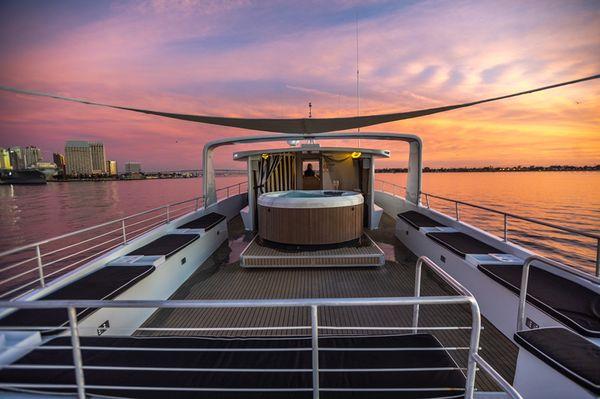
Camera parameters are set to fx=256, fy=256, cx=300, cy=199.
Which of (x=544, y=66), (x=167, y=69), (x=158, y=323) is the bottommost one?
(x=158, y=323)

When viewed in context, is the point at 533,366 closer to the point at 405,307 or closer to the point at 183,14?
the point at 405,307

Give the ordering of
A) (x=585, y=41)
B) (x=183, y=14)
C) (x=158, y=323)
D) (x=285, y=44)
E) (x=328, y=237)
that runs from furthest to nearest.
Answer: (x=285, y=44), (x=183, y=14), (x=328, y=237), (x=585, y=41), (x=158, y=323)

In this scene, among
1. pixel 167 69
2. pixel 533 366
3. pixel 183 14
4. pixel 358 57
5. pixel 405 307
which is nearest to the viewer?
pixel 533 366

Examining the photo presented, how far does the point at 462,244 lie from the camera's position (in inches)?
171

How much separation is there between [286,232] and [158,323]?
2.81 m

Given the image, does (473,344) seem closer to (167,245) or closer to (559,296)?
(559,296)

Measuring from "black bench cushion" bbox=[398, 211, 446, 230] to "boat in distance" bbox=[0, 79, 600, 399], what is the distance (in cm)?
6

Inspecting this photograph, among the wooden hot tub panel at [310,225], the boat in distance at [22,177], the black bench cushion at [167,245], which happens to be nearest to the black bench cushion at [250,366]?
the black bench cushion at [167,245]

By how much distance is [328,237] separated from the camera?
548cm

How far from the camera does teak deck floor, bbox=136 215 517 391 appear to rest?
293cm

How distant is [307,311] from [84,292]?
266 centimetres

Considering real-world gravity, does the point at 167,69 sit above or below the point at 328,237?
above

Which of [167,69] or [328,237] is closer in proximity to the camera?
[328,237]

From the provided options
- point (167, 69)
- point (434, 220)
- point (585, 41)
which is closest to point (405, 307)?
point (434, 220)
